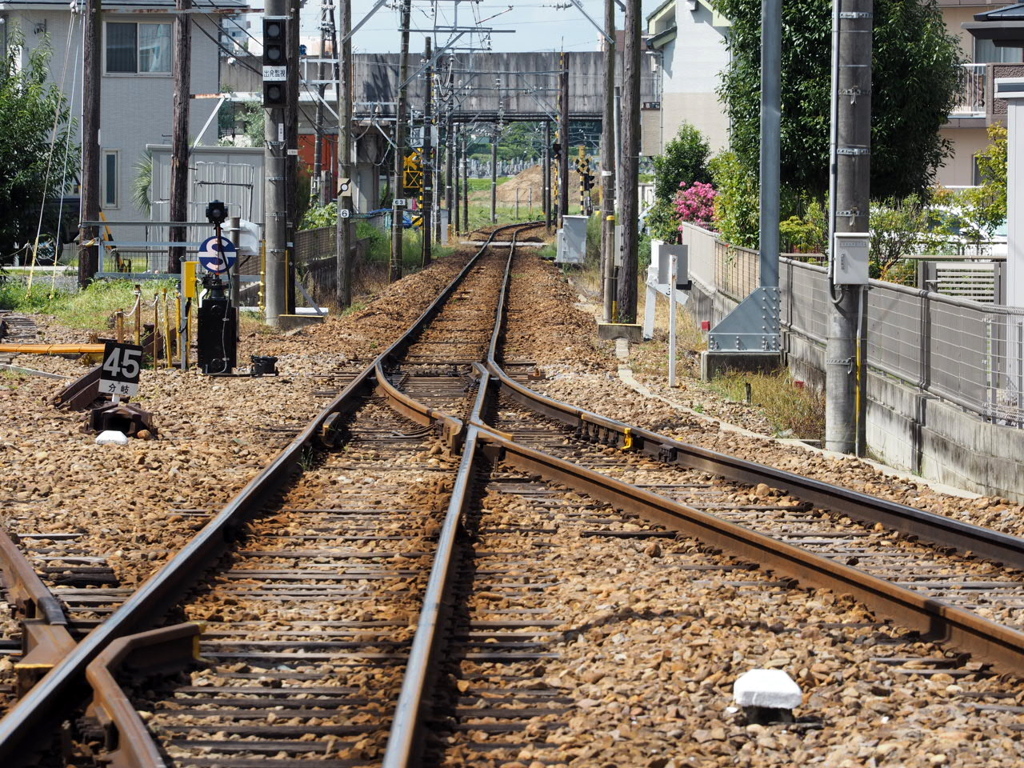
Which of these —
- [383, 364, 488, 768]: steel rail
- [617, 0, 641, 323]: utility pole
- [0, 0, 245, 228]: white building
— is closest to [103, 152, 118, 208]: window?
[0, 0, 245, 228]: white building

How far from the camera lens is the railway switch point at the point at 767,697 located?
5.63m

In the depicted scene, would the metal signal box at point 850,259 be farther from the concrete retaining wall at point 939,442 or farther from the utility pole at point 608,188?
the utility pole at point 608,188

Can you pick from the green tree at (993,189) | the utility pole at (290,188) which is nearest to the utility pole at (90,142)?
the utility pole at (290,188)

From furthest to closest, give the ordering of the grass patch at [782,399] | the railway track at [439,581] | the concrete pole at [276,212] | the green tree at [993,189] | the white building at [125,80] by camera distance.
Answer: the white building at [125,80] → the green tree at [993,189] → the concrete pole at [276,212] → the grass patch at [782,399] → the railway track at [439,581]

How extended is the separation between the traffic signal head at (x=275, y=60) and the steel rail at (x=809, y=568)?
40.3ft

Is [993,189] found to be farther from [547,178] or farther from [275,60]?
[547,178]

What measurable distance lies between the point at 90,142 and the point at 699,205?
18237mm

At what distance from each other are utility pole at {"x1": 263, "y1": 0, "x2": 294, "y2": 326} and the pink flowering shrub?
628 inches

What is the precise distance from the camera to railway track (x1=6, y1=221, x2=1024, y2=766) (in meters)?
5.46

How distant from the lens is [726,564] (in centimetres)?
834

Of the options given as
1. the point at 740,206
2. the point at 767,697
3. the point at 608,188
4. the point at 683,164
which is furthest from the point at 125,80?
the point at 767,697

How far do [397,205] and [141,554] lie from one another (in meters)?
34.7

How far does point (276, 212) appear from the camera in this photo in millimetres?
24172

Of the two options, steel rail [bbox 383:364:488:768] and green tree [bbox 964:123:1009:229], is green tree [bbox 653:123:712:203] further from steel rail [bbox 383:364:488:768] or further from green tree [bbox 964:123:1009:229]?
steel rail [bbox 383:364:488:768]
